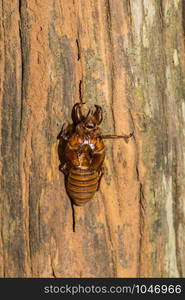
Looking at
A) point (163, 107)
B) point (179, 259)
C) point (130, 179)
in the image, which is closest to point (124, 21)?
point (163, 107)

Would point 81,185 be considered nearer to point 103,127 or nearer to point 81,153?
point 81,153

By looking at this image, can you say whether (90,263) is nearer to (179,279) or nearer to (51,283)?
(51,283)
